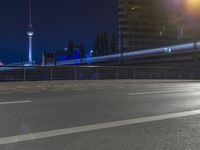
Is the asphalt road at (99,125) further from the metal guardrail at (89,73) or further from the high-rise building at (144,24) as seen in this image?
the high-rise building at (144,24)

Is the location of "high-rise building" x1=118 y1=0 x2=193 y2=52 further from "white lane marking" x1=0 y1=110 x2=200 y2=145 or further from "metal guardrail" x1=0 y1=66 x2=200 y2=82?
"white lane marking" x1=0 y1=110 x2=200 y2=145

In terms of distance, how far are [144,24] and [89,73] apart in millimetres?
103886

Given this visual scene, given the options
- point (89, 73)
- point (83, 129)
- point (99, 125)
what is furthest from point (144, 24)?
point (83, 129)

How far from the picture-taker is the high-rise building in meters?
126

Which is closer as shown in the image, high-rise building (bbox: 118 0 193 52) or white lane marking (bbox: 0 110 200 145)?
white lane marking (bbox: 0 110 200 145)

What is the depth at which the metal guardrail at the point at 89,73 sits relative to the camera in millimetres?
30734

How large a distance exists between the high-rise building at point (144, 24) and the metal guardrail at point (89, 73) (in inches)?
3063

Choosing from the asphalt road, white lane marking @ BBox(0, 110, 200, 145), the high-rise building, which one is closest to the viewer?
the asphalt road

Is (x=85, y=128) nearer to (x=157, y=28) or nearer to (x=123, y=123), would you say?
(x=123, y=123)

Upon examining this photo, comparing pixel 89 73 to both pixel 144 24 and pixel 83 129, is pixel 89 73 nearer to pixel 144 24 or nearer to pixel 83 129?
pixel 83 129

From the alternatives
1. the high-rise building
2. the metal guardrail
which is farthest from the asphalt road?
the high-rise building

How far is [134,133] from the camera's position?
9.00 metres

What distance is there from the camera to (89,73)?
3488 cm

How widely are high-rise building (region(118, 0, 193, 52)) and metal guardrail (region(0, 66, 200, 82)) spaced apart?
77797mm
